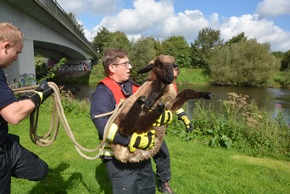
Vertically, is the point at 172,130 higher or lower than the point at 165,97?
lower

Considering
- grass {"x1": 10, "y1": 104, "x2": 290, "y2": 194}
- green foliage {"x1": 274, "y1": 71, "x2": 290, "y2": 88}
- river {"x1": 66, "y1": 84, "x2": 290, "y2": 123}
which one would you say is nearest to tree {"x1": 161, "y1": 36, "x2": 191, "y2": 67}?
green foliage {"x1": 274, "y1": 71, "x2": 290, "y2": 88}

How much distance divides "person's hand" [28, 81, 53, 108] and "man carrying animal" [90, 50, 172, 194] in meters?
0.52

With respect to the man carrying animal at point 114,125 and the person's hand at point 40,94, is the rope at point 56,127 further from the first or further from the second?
the man carrying animal at point 114,125

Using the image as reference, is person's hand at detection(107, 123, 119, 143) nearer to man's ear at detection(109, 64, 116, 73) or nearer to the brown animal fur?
the brown animal fur

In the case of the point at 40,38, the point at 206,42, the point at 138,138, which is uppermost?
the point at 206,42

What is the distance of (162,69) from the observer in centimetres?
302

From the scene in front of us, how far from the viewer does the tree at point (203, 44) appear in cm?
6422

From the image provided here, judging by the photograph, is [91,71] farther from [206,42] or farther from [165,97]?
[165,97]

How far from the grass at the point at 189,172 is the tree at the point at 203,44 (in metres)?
58.3

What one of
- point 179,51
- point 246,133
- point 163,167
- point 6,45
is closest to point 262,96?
point 246,133

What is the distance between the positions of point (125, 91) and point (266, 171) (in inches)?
167

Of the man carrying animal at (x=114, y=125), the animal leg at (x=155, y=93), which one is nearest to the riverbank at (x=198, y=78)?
the man carrying animal at (x=114, y=125)

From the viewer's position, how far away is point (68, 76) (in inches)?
1822

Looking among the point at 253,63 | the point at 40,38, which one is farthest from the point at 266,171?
the point at 253,63
